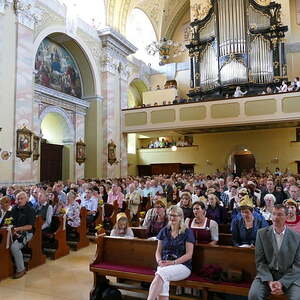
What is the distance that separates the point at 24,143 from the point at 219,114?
806cm

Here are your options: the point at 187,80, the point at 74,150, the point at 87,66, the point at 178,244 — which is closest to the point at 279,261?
the point at 178,244

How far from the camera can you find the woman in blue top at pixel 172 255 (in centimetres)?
345

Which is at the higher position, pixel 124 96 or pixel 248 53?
pixel 248 53

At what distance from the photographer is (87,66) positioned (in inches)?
608

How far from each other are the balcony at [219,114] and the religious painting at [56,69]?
306cm

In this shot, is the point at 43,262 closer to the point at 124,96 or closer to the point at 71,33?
the point at 71,33

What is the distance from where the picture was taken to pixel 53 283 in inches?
186

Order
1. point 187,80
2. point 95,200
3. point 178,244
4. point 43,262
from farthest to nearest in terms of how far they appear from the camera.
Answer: point 187,80
point 95,200
point 43,262
point 178,244

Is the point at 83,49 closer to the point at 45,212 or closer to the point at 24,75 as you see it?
the point at 24,75

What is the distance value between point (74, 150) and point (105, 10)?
6.92m

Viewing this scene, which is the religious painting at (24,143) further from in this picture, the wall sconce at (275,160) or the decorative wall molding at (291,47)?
the decorative wall molding at (291,47)

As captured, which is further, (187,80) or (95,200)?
(187,80)

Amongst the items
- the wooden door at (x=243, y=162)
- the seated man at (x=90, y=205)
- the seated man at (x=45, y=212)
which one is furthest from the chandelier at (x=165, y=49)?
the seated man at (x=45, y=212)

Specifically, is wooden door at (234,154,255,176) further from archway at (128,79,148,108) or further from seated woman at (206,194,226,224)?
seated woman at (206,194,226,224)
